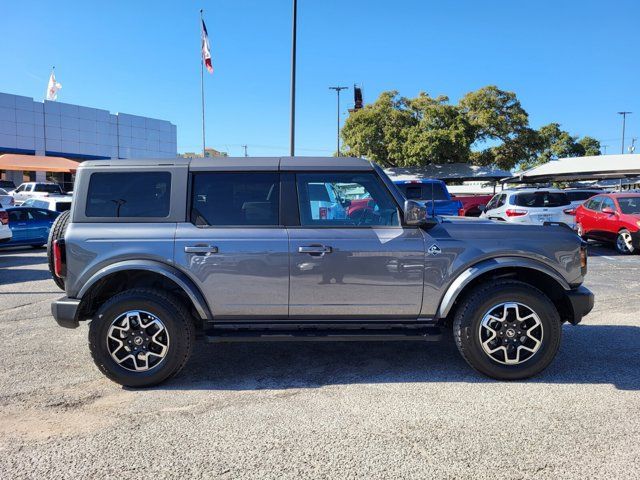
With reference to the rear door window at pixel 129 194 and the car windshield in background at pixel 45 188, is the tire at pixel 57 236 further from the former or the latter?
→ the car windshield in background at pixel 45 188

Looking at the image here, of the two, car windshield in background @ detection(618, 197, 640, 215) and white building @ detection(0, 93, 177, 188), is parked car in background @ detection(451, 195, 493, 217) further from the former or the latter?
white building @ detection(0, 93, 177, 188)

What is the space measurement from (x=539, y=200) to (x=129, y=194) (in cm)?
1281

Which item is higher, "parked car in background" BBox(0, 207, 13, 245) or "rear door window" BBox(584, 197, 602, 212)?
"rear door window" BBox(584, 197, 602, 212)

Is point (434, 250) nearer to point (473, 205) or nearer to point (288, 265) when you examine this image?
point (288, 265)

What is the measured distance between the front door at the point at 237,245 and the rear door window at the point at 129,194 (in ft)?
0.88

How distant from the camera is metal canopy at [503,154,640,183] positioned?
23500 millimetres

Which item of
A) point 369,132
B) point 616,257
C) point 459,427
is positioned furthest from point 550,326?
point 369,132

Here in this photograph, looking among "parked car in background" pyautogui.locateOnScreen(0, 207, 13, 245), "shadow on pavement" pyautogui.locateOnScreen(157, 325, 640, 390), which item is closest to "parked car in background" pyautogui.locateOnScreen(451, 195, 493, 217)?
"parked car in background" pyautogui.locateOnScreen(0, 207, 13, 245)

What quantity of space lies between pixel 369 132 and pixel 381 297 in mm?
36115

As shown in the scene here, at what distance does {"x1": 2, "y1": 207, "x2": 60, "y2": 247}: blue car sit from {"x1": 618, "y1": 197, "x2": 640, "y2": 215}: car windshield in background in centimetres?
1531

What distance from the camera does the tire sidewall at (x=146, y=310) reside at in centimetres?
412

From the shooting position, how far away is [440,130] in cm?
3709

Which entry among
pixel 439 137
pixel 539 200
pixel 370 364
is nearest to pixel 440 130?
pixel 439 137

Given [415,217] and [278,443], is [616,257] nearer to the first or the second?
[415,217]
